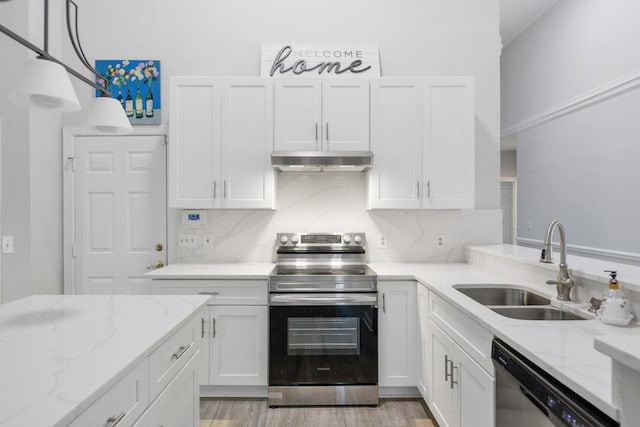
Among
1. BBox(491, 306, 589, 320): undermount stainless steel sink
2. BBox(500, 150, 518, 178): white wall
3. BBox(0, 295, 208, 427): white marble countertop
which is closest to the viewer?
BBox(0, 295, 208, 427): white marble countertop

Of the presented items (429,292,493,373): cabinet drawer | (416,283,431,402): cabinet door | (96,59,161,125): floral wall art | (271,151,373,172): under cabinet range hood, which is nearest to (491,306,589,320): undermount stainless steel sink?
(429,292,493,373): cabinet drawer

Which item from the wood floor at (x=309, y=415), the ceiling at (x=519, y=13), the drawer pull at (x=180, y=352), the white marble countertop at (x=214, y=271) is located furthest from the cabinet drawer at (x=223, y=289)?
the ceiling at (x=519, y=13)

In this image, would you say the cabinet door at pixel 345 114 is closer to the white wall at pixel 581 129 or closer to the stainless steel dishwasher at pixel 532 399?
the stainless steel dishwasher at pixel 532 399

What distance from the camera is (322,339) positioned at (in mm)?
2488

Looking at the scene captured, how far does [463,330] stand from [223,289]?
161 cm

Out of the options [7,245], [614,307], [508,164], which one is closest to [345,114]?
[614,307]

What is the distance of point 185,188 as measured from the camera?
2811mm

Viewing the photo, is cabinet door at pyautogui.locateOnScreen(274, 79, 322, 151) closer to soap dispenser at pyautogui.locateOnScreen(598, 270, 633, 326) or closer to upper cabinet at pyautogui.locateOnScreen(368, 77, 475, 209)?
upper cabinet at pyautogui.locateOnScreen(368, 77, 475, 209)

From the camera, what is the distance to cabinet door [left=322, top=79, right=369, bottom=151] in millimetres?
2795

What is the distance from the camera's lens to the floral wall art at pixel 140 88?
3.18 meters

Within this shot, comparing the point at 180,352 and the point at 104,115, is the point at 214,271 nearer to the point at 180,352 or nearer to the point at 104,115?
the point at 180,352

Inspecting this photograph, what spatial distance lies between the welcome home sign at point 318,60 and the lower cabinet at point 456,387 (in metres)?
2.15

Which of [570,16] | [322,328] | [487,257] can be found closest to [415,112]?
[487,257]

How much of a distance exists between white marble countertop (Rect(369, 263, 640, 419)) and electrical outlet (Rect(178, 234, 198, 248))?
198cm
